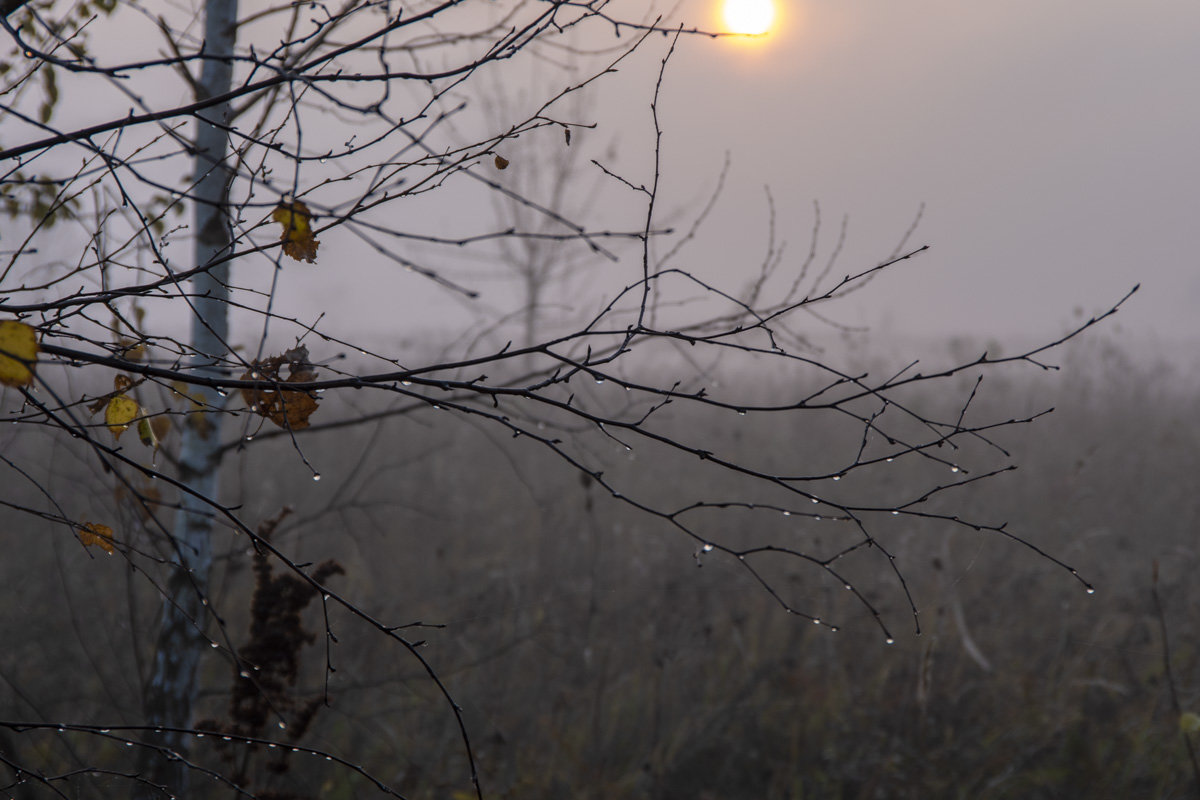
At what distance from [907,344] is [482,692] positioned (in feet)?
121

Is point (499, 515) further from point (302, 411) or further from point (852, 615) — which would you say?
point (302, 411)

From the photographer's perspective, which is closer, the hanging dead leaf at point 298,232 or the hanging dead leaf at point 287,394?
the hanging dead leaf at point 298,232

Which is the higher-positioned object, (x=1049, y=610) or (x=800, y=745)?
(x=1049, y=610)

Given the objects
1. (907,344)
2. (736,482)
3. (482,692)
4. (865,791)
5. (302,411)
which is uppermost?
(907,344)

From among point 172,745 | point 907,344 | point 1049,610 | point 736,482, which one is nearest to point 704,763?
point 172,745

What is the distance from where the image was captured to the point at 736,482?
8484mm

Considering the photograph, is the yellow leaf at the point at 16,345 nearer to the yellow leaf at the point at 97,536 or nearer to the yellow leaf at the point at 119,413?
the yellow leaf at the point at 119,413

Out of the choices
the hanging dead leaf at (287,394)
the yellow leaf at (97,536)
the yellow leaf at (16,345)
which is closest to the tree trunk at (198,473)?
the yellow leaf at (97,536)

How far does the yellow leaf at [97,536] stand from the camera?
4.32 feet

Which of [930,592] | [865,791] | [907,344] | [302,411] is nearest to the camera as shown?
[302,411]

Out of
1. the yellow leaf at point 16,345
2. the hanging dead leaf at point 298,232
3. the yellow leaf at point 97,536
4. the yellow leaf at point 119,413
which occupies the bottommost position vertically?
the yellow leaf at point 97,536

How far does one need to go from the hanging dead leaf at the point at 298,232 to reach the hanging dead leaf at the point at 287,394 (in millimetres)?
176

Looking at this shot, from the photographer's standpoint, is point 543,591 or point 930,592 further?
point 543,591

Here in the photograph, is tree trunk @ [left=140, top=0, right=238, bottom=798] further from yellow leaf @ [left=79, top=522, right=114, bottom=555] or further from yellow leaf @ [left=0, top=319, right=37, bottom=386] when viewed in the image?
yellow leaf @ [left=0, top=319, right=37, bottom=386]
